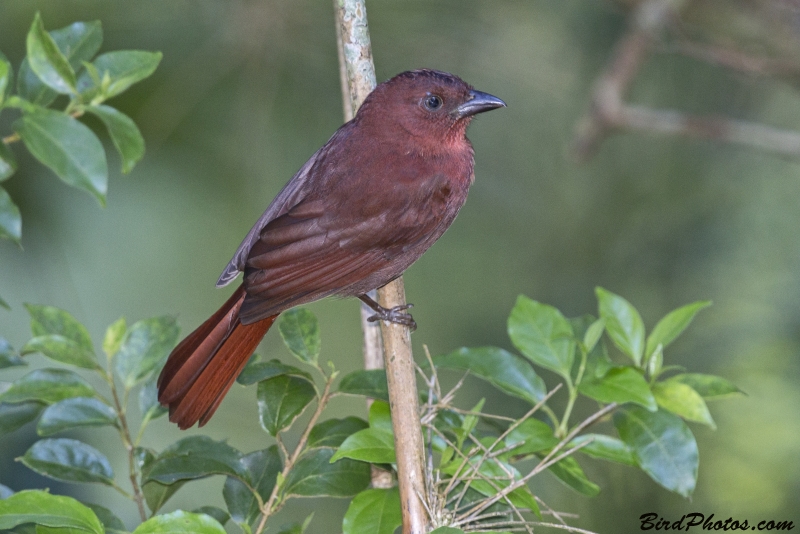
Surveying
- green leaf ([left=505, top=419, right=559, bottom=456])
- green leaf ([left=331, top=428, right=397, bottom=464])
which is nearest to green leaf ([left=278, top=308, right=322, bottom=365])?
green leaf ([left=331, top=428, right=397, bottom=464])

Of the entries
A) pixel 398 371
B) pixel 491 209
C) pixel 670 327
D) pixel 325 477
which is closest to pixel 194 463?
pixel 325 477

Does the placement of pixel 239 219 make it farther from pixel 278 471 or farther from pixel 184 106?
pixel 278 471

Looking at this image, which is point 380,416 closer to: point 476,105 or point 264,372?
point 264,372

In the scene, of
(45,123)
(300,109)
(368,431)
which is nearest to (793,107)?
(300,109)

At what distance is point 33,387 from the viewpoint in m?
1.88

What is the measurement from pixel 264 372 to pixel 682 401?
933 mm

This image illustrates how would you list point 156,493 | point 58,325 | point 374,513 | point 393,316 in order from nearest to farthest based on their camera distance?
1. point 374,513
2. point 156,493
3. point 58,325
4. point 393,316

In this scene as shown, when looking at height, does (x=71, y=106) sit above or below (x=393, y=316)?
above

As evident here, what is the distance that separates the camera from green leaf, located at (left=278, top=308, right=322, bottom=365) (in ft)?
6.40

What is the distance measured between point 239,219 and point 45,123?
1732 mm

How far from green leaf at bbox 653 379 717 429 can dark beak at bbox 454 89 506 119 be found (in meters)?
1.17

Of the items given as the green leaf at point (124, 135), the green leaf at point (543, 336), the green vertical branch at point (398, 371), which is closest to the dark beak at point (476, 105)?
the green vertical branch at point (398, 371)

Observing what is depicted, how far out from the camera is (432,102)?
2750mm

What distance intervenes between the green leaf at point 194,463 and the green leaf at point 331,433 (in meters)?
0.16
